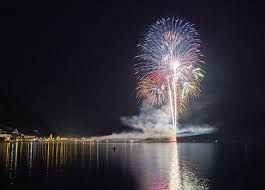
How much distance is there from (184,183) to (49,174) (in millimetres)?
24479

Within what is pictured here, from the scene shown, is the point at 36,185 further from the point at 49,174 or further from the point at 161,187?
the point at 161,187

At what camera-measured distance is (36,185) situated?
49.0m

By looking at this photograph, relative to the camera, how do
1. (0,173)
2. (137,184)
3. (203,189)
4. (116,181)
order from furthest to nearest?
(0,173) < (116,181) < (137,184) < (203,189)

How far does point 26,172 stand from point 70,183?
53.6 feet

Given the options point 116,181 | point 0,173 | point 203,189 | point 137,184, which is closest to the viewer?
point 203,189

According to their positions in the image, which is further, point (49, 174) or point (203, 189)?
point (49, 174)

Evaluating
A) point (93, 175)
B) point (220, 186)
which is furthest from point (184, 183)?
point (93, 175)

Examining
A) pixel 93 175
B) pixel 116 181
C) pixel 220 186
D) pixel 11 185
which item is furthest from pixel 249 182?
pixel 11 185

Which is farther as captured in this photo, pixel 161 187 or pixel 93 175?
pixel 93 175

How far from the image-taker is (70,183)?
51.3m

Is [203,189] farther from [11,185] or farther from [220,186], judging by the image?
[11,185]

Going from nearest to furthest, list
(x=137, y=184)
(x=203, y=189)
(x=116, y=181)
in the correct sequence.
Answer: (x=203, y=189) → (x=137, y=184) → (x=116, y=181)

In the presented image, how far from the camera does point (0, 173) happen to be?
6047 cm

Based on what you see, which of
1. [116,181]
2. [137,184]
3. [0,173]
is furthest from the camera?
[0,173]
